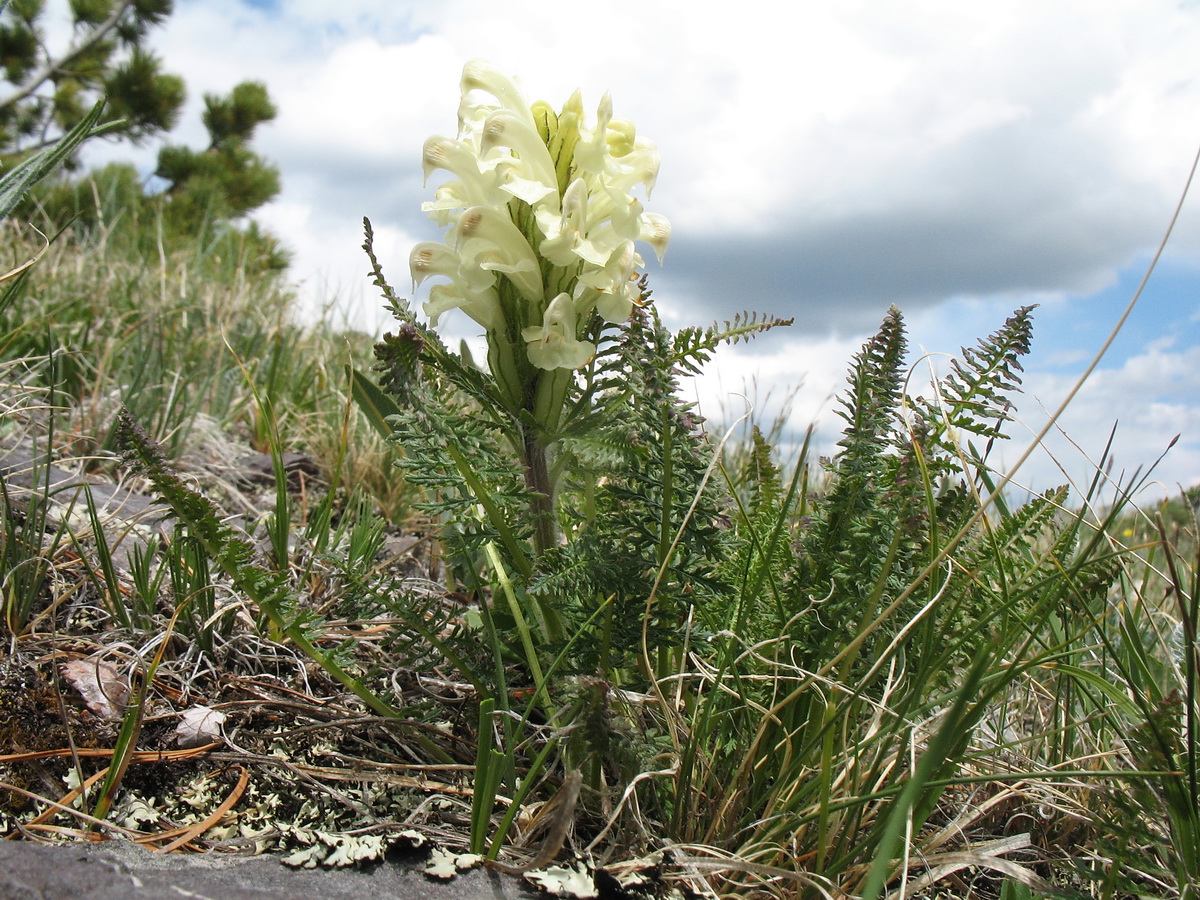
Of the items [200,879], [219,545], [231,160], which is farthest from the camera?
[231,160]

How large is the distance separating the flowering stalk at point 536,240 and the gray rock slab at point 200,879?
516mm

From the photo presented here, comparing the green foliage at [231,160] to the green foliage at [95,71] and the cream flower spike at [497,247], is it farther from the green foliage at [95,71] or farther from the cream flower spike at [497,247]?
the cream flower spike at [497,247]

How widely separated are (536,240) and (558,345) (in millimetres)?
194

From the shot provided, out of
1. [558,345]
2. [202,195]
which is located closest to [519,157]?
[558,345]

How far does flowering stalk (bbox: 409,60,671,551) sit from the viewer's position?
133 cm

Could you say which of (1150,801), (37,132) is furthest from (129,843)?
(37,132)

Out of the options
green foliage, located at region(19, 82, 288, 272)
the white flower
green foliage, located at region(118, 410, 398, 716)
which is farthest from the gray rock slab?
green foliage, located at region(19, 82, 288, 272)

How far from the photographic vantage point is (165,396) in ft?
11.6

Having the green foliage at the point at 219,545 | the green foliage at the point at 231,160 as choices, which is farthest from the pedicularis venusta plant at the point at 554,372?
the green foliage at the point at 231,160

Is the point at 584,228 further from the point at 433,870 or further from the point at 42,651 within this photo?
the point at 42,651

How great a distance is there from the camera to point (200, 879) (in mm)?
1023

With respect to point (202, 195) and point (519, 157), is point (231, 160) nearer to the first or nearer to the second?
point (202, 195)

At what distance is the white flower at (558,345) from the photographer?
1.32 metres

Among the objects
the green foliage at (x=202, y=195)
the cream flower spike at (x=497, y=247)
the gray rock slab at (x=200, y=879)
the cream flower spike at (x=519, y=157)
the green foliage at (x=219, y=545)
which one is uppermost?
the green foliage at (x=202, y=195)
